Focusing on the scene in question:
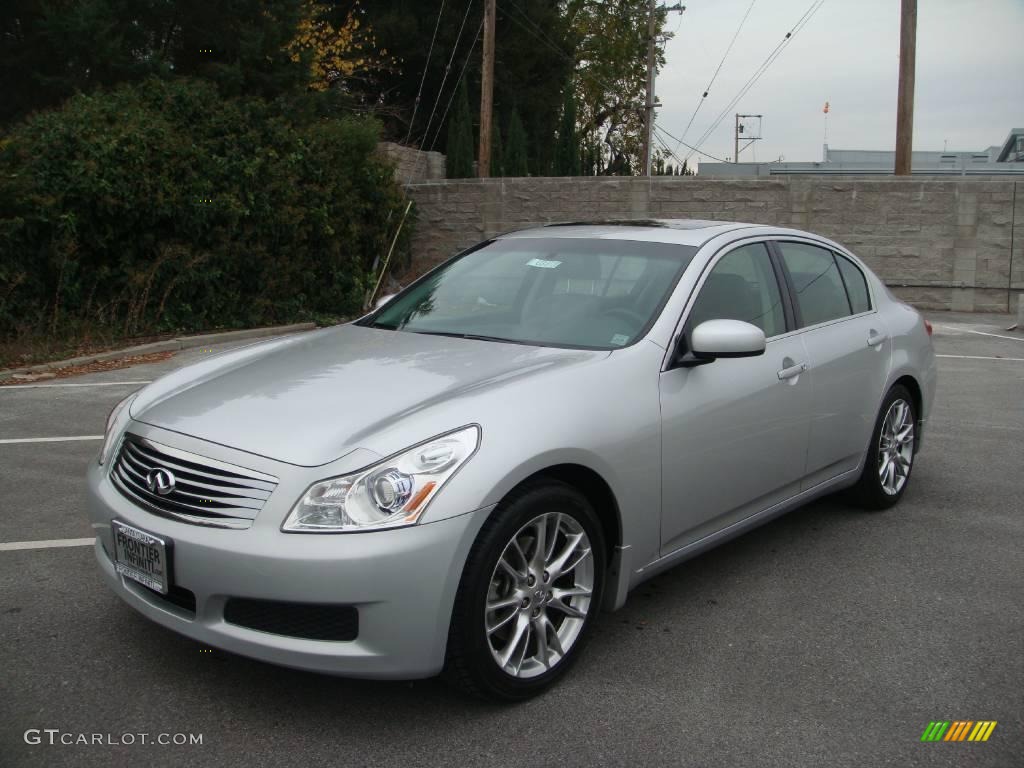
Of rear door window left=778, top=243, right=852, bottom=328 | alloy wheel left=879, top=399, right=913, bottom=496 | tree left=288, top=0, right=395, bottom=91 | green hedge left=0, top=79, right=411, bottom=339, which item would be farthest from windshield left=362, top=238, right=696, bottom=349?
tree left=288, top=0, right=395, bottom=91

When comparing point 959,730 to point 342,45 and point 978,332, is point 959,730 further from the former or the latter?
point 342,45

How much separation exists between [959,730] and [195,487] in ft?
8.45

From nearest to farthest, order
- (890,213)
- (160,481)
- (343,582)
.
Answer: (343,582)
(160,481)
(890,213)

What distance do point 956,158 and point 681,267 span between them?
147 feet

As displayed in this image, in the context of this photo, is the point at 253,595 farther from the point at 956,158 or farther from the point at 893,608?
the point at 956,158

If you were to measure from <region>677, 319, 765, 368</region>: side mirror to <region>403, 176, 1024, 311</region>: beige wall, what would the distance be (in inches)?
568

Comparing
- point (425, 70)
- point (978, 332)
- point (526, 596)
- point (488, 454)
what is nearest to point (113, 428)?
point (488, 454)

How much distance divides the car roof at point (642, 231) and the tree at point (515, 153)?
2508cm

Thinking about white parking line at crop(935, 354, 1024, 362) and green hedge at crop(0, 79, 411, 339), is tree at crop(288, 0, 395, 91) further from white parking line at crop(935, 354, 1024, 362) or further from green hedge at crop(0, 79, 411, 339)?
white parking line at crop(935, 354, 1024, 362)

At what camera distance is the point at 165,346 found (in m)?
11.9

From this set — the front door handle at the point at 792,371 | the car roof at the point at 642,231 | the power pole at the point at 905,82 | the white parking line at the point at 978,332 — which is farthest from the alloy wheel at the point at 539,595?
the power pole at the point at 905,82

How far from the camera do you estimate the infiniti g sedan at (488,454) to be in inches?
114

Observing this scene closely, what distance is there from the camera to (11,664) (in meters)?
3.43

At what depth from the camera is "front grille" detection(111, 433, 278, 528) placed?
2.97 meters
